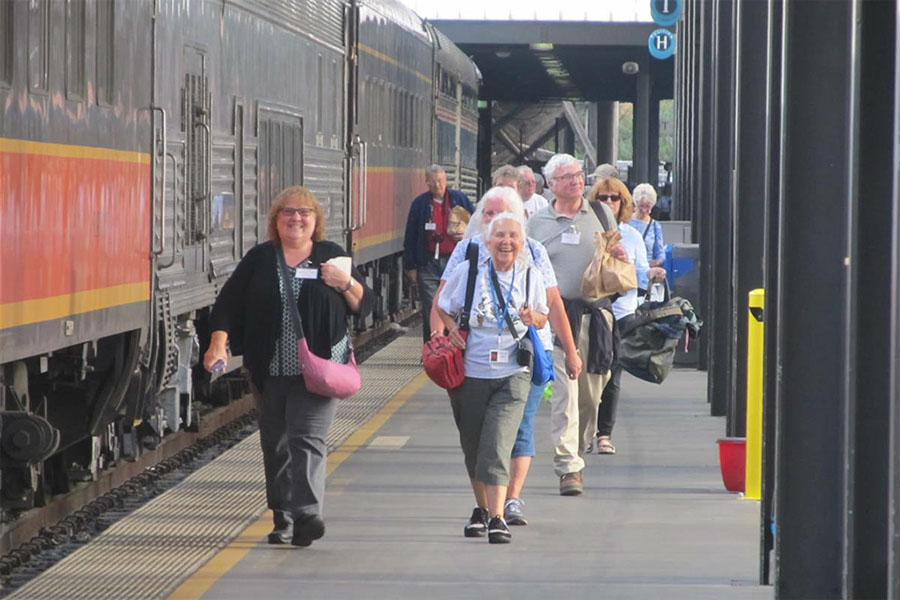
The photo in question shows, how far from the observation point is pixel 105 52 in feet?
31.1

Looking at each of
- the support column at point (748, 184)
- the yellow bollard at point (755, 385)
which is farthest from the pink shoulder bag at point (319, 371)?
the support column at point (748, 184)

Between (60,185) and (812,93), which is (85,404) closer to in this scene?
(60,185)

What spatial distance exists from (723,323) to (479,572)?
6992 millimetres

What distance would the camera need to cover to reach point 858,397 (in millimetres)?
6012

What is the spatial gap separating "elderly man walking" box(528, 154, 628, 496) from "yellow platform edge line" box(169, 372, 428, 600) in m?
1.50

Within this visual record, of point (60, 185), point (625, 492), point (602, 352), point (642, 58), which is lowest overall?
point (625, 492)

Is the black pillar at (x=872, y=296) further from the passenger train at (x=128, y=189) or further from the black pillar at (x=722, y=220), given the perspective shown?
the black pillar at (x=722, y=220)

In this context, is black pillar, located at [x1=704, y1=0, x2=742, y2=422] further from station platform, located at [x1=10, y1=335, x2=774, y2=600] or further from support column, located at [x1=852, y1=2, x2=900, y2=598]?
support column, located at [x1=852, y1=2, x2=900, y2=598]

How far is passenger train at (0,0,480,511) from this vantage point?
8.17 meters

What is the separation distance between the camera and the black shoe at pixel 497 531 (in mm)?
8970

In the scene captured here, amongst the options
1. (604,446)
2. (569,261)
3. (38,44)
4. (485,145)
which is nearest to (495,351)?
(569,261)

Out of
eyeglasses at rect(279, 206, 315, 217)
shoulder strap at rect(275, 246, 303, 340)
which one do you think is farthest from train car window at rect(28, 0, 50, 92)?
shoulder strap at rect(275, 246, 303, 340)

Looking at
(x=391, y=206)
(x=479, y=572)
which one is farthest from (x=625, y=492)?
(x=391, y=206)

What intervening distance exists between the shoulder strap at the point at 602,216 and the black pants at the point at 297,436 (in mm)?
2636
